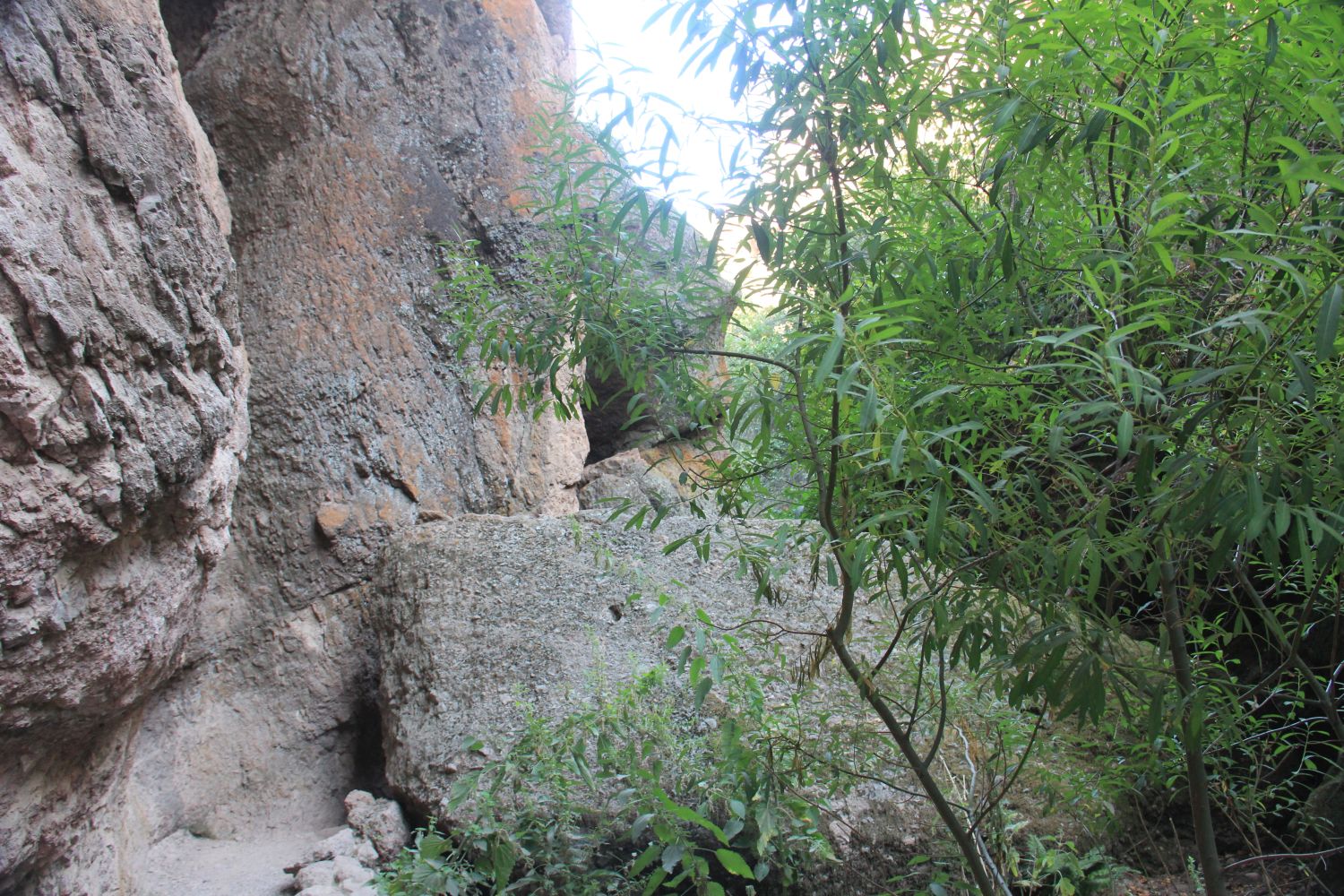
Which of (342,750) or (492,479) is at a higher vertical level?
(492,479)

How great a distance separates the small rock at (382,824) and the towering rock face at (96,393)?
70 cm

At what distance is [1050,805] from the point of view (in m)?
2.11

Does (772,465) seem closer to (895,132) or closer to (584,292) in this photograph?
(584,292)

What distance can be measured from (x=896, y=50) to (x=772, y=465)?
2.70 ft

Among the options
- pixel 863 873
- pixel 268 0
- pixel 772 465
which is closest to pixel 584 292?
pixel 772 465

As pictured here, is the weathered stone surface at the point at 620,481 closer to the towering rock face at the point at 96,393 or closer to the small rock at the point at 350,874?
the small rock at the point at 350,874

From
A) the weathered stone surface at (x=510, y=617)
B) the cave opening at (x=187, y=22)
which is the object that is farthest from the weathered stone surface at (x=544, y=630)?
the cave opening at (x=187, y=22)

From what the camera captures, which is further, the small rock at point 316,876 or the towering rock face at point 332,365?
the towering rock face at point 332,365

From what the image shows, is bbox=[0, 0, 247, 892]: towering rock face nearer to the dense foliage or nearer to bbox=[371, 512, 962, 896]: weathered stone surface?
bbox=[371, 512, 962, 896]: weathered stone surface

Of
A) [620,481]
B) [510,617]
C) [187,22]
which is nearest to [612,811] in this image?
[510,617]

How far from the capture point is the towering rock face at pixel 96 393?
1.78 metres

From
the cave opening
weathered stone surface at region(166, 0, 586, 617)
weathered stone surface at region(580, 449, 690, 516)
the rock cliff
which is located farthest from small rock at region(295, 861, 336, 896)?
the cave opening

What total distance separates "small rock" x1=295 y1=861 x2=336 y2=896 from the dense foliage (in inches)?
65.7

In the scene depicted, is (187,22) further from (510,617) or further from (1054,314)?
(1054,314)
